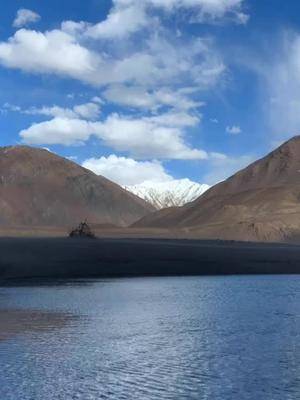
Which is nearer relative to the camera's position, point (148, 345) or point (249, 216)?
point (148, 345)

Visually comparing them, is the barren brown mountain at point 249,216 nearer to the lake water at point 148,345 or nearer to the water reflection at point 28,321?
the lake water at point 148,345

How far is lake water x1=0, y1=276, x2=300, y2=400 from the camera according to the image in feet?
35.6

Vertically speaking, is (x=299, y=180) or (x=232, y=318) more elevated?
(x=299, y=180)

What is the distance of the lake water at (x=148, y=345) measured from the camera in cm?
1084

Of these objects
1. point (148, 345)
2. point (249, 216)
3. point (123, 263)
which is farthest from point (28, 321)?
point (249, 216)

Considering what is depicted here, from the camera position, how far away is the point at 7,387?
10.8m

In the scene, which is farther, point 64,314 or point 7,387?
point 64,314

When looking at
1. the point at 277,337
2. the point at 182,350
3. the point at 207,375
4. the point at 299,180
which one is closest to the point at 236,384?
the point at 207,375

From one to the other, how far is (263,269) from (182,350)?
99.1ft

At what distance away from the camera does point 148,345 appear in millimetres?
14938

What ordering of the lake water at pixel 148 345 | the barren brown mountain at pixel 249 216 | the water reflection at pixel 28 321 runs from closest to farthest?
the lake water at pixel 148 345 < the water reflection at pixel 28 321 < the barren brown mountain at pixel 249 216

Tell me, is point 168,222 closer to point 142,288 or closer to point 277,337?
point 142,288

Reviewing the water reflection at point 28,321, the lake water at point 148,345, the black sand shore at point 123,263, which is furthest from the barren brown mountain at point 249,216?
the water reflection at point 28,321

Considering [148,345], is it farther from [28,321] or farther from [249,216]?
[249,216]
